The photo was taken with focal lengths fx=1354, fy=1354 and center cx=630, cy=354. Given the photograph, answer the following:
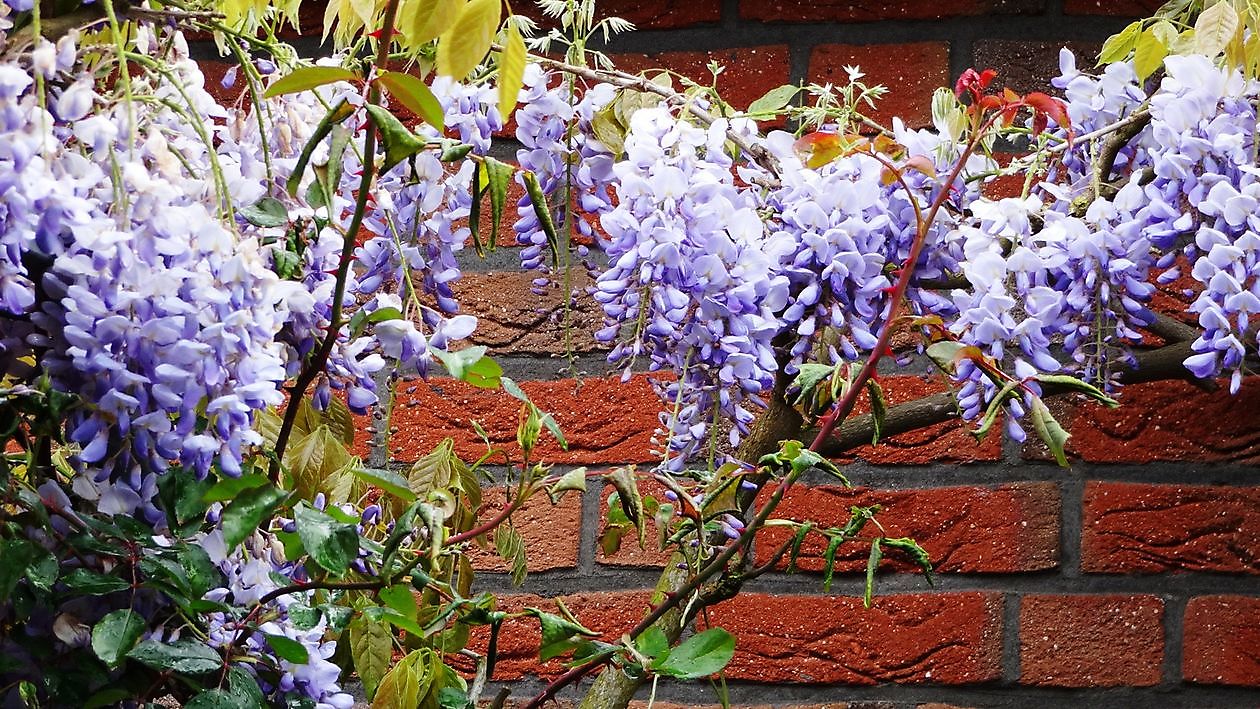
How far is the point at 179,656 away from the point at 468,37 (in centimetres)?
22

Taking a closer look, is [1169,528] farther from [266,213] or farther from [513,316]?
[266,213]

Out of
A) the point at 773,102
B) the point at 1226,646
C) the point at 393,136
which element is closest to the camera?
the point at 393,136

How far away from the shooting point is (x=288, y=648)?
452 mm

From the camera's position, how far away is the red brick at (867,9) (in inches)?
35.9

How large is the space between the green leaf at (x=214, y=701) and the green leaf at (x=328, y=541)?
57 mm

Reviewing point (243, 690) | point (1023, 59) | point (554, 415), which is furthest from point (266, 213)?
point (1023, 59)

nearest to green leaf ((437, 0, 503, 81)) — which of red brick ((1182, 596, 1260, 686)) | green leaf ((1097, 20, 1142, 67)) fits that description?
green leaf ((1097, 20, 1142, 67))

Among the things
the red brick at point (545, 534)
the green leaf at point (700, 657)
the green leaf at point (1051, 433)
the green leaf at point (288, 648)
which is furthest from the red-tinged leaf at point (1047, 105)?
the red brick at point (545, 534)

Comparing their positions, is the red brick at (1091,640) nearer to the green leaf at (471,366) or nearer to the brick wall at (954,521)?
the brick wall at (954,521)

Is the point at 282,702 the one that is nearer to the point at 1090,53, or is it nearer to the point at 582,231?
the point at 582,231

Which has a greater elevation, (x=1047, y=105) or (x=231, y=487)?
(x=1047, y=105)

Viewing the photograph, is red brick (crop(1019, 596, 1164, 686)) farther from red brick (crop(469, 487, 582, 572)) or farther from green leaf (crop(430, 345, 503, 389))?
green leaf (crop(430, 345, 503, 389))

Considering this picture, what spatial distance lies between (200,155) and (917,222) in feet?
0.92

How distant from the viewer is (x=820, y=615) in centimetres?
90
